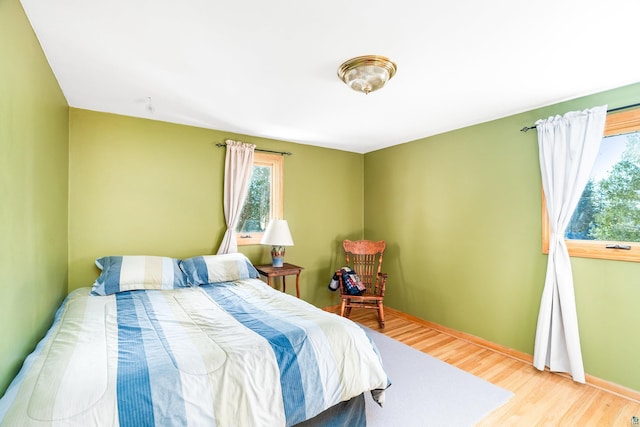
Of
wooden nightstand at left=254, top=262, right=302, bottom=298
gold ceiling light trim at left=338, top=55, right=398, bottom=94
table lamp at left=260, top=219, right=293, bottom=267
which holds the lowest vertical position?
wooden nightstand at left=254, top=262, right=302, bottom=298

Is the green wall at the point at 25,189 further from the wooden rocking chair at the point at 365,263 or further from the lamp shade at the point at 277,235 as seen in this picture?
the wooden rocking chair at the point at 365,263

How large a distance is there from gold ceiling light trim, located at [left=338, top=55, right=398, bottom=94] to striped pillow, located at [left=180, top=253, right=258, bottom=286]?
2111mm

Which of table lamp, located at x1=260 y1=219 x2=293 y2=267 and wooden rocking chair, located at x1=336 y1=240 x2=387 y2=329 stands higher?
table lamp, located at x1=260 y1=219 x2=293 y2=267

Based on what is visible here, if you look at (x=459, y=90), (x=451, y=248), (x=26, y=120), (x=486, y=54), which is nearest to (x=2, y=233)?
(x=26, y=120)

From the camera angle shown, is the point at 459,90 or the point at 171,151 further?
the point at 171,151

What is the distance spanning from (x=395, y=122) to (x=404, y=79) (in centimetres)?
107

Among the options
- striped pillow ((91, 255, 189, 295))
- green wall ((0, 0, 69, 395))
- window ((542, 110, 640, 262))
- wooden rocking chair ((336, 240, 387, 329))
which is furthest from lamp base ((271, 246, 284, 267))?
window ((542, 110, 640, 262))

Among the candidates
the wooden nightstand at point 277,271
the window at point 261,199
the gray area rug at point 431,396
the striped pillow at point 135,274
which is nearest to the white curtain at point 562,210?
the gray area rug at point 431,396

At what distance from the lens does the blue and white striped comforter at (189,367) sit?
1.23 m

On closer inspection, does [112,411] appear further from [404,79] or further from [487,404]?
[404,79]

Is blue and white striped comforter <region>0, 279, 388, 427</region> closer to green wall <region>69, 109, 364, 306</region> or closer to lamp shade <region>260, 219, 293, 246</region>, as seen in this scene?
green wall <region>69, 109, 364, 306</region>

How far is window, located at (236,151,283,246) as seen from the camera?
3.89 meters

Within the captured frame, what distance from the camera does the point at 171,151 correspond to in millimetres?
3359

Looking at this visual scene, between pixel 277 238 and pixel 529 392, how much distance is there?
2714 millimetres
